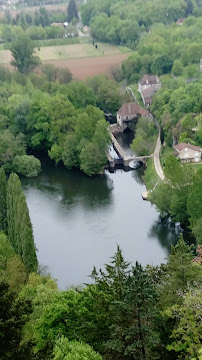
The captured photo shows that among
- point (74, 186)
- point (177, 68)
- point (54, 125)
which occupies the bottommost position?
point (74, 186)

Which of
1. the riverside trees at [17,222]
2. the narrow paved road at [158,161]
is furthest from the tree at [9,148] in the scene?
the riverside trees at [17,222]

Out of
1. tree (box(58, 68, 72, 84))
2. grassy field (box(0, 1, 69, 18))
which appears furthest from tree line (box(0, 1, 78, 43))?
tree (box(58, 68, 72, 84))

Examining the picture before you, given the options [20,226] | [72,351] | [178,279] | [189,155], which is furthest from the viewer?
[189,155]

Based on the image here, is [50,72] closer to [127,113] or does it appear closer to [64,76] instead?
[64,76]

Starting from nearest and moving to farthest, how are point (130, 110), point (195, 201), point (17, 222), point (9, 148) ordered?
point (17, 222)
point (195, 201)
point (9, 148)
point (130, 110)

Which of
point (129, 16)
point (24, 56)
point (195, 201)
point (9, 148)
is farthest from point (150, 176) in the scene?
point (129, 16)
